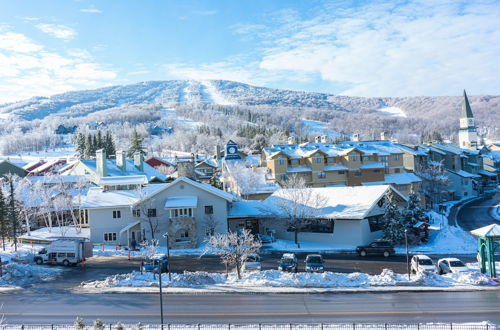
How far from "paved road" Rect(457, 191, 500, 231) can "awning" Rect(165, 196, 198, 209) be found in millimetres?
32077

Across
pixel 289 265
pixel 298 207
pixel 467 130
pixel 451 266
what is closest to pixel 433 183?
pixel 298 207

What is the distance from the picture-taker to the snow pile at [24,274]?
2975cm

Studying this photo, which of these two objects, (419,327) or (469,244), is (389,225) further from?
(419,327)

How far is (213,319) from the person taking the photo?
68.3ft

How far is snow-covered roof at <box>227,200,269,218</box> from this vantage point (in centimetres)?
4444

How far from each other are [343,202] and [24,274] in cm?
2887

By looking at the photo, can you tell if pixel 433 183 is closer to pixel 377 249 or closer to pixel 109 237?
pixel 377 249

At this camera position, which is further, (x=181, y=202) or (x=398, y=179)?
(x=398, y=179)

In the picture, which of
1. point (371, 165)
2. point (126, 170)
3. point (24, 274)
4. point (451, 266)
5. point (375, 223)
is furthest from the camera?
point (126, 170)

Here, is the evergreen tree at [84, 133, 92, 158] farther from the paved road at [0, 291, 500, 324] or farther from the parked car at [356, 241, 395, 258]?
Result: the paved road at [0, 291, 500, 324]

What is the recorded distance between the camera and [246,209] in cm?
4591

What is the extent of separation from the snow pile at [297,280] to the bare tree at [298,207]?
13381mm

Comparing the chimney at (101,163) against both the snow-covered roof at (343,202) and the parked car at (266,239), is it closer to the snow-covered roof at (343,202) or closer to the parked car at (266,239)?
the snow-covered roof at (343,202)

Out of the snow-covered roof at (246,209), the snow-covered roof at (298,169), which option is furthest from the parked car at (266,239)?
the snow-covered roof at (298,169)
